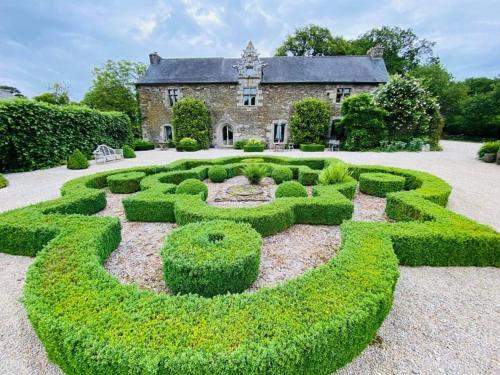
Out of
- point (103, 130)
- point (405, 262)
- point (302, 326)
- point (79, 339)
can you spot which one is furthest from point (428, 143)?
point (103, 130)

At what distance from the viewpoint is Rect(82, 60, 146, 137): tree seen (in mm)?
27484

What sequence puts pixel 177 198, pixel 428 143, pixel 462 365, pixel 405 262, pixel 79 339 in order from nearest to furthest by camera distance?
1. pixel 79 339
2. pixel 462 365
3. pixel 405 262
4. pixel 177 198
5. pixel 428 143

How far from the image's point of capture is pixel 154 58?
2081cm

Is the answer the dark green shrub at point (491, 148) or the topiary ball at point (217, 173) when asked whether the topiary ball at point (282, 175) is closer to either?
the topiary ball at point (217, 173)

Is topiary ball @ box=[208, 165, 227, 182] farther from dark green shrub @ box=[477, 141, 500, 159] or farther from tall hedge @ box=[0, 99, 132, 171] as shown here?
dark green shrub @ box=[477, 141, 500, 159]

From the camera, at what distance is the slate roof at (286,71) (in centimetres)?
1858

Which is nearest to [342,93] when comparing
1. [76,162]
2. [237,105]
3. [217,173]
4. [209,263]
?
[237,105]

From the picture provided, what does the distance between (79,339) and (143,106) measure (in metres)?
21.6

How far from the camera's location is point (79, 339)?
1612 millimetres

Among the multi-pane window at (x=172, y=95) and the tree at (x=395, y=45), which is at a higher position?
the tree at (x=395, y=45)

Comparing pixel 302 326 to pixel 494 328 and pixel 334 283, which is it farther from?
pixel 494 328

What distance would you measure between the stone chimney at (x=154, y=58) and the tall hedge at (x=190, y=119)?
217 inches

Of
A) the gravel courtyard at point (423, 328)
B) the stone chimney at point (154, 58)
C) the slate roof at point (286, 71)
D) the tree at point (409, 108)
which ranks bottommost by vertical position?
the gravel courtyard at point (423, 328)

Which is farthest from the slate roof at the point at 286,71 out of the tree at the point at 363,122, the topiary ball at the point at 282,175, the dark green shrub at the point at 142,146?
the topiary ball at the point at 282,175
